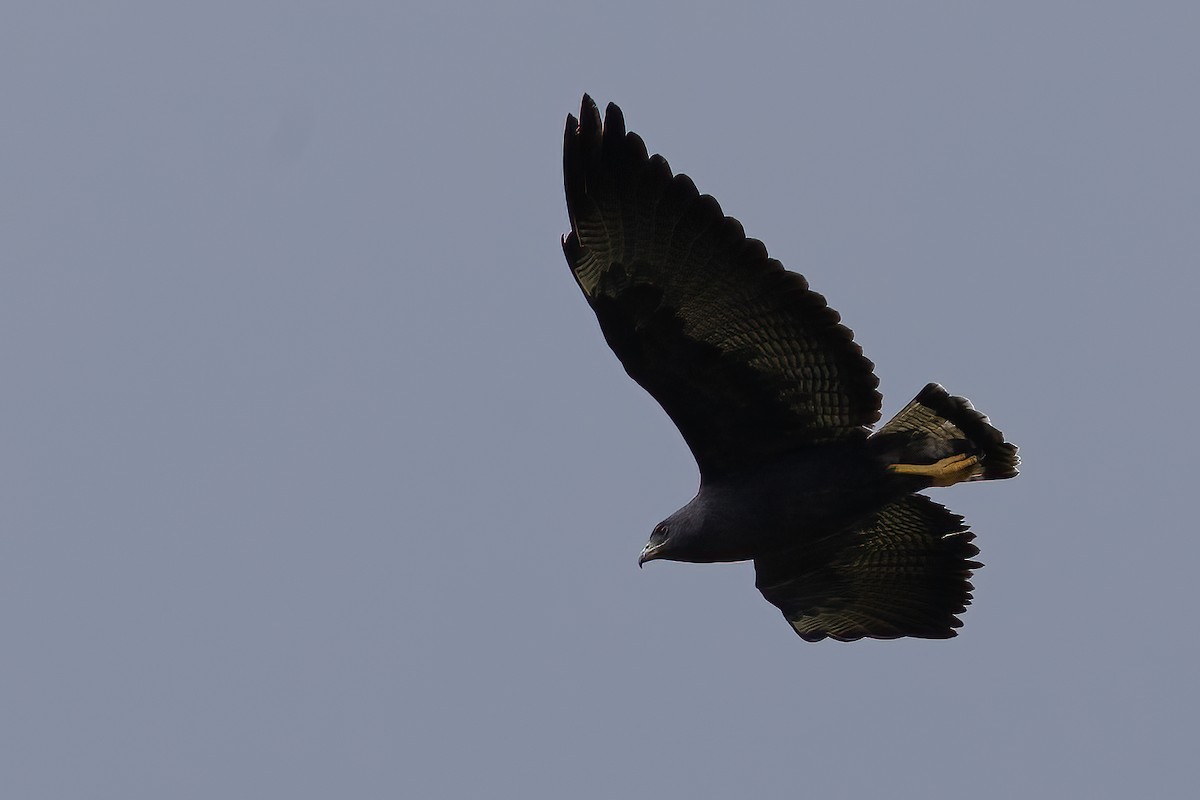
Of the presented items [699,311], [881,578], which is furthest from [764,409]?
[881,578]

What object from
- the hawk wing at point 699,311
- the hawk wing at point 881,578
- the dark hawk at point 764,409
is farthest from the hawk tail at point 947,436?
the hawk wing at point 881,578

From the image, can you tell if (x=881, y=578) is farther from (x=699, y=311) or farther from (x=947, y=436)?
(x=699, y=311)

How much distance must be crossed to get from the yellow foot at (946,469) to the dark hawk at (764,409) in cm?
1

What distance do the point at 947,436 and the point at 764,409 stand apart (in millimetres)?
1356

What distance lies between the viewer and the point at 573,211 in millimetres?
12328

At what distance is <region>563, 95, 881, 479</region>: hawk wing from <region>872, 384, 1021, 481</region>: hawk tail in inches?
8.8

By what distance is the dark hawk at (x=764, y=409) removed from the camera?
12.2 meters

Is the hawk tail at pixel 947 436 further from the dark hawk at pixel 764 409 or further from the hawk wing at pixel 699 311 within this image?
the hawk wing at pixel 699 311

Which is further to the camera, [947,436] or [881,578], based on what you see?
[881,578]

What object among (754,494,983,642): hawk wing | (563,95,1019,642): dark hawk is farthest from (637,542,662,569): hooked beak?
(754,494,983,642): hawk wing

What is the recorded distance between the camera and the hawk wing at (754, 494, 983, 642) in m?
14.4

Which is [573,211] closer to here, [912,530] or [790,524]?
[790,524]

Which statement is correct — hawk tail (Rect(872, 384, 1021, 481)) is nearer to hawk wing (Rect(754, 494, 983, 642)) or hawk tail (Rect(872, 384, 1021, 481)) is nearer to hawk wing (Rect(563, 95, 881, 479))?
hawk wing (Rect(563, 95, 881, 479))

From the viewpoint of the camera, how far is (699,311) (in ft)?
41.1
